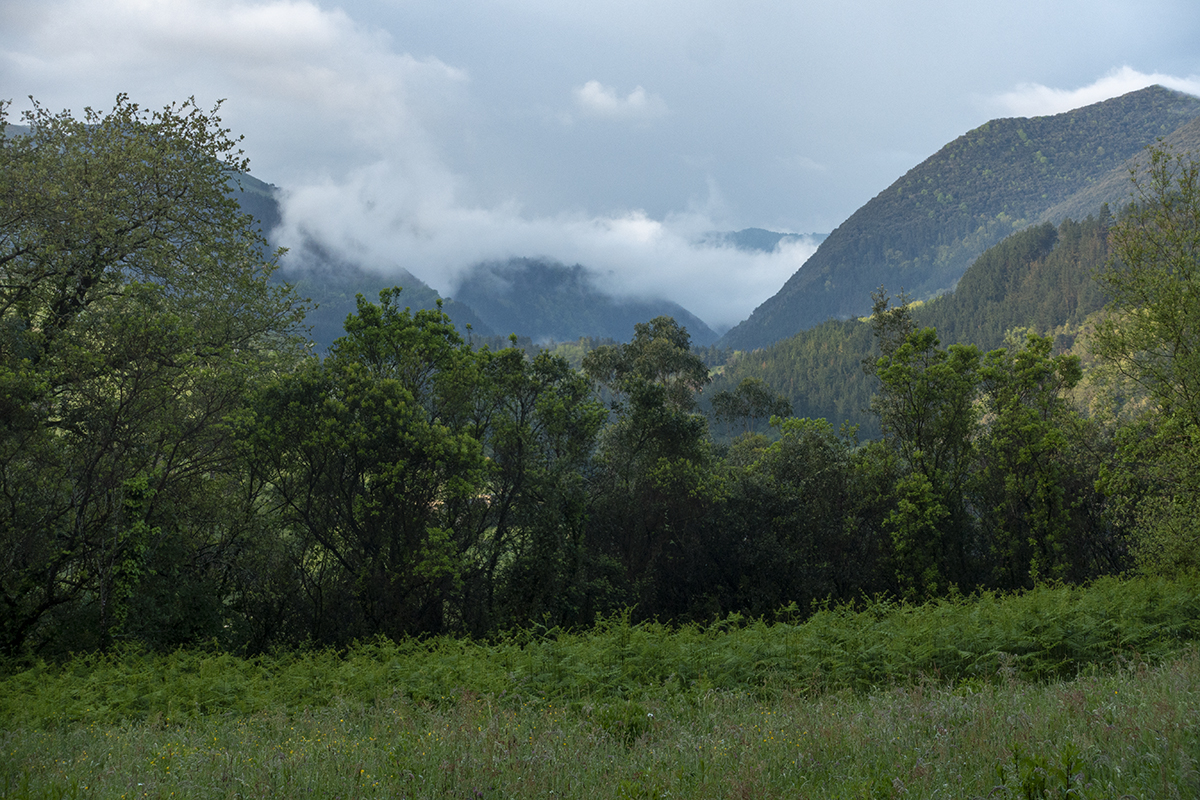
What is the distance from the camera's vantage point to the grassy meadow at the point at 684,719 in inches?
198

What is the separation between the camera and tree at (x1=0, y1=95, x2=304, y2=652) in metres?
15.9

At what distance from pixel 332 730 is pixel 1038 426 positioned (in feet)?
82.3

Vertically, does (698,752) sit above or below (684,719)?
above

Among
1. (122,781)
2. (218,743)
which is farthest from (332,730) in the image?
(122,781)

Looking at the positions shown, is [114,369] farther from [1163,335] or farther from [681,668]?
[1163,335]

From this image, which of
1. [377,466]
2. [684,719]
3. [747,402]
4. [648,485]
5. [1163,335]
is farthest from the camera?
[747,402]

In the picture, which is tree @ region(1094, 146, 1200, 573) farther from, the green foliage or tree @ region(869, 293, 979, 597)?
tree @ region(869, 293, 979, 597)

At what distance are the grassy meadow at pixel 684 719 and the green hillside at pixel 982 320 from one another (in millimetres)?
152162

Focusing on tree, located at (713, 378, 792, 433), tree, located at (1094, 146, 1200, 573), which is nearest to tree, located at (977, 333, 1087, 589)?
tree, located at (1094, 146, 1200, 573)

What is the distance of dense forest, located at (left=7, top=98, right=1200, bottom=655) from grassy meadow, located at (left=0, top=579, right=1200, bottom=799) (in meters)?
5.29

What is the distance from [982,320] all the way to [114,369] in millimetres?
202389

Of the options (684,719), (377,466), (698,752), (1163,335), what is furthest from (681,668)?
(1163,335)

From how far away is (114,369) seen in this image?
16672mm

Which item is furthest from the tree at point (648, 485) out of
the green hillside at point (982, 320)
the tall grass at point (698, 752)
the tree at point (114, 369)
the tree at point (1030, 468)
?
the green hillside at point (982, 320)
